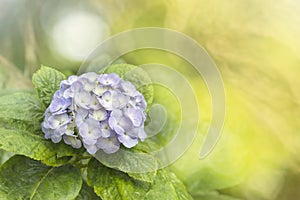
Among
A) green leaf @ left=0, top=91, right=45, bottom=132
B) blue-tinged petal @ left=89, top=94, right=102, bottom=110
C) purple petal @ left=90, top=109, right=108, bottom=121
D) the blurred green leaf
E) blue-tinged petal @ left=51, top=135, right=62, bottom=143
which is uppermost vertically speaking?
blue-tinged petal @ left=89, top=94, right=102, bottom=110

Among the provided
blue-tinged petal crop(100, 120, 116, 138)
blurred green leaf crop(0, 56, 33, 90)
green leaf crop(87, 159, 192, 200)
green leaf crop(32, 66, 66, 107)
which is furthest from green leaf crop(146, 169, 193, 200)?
blurred green leaf crop(0, 56, 33, 90)

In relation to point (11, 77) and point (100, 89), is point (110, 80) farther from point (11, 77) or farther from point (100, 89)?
point (11, 77)

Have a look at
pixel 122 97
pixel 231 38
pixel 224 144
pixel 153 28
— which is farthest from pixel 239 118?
pixel 122 97

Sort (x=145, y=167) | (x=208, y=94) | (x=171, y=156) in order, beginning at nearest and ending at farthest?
(x=145, y=167)
(x=171, y=156)
(x=208, y=94)

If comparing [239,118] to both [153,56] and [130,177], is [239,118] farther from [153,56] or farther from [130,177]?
[130,177]

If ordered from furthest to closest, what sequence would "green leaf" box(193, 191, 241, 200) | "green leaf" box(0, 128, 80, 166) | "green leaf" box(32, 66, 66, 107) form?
1. "green leaf" box(193, 191, 241, 200)
2. "green leaf" box(32, 66, 66, 107)
3. "green leaf" box(0, 128, 80, 166)

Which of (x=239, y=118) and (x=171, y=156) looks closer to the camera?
(x=171, y=156)

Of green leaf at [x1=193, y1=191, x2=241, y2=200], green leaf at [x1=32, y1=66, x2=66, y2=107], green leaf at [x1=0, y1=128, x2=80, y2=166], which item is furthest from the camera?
green leaf at [x1=193, y1=191, x2=241, y2=200]

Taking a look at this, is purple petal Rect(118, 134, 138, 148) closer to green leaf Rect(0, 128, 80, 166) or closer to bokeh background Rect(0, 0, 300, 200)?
green leaf Rect(0, 128, 80, 166)
